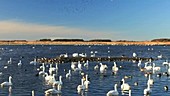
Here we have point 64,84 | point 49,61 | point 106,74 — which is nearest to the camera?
point 64,84

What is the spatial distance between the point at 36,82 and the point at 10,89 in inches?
253

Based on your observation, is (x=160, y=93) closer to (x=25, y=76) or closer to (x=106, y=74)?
(x=106, y=74)

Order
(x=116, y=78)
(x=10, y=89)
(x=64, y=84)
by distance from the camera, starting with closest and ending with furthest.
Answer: (x=10, y=89)
(x=64, y=84)
(x=116, y=78)

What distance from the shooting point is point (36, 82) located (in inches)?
2184

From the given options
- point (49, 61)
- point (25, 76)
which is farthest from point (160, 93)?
point (49, 61)

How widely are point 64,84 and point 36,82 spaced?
175 inches

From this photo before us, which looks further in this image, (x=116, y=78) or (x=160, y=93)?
(x=116, y=78)

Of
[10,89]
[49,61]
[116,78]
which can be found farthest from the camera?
[49,61]

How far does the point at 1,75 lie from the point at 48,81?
13.1 m

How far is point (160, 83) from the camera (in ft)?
176

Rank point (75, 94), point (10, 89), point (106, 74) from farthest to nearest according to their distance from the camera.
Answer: point (106, 74), point (10, 89), point (75, 94)

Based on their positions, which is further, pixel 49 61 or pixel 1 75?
pixel 49 61

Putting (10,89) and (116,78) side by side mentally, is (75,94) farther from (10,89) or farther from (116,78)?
(116,78)

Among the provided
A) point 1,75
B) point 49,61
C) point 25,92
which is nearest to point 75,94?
point 25,92
